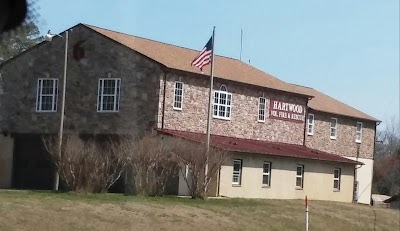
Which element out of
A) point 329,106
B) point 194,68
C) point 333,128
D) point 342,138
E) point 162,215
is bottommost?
point 162,215

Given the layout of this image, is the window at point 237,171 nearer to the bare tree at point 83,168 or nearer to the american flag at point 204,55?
the american flag at point 204,55

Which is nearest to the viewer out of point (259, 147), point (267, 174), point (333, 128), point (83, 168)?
point (83, 168)

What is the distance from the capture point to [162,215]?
25094 mm

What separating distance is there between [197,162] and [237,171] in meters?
6.95

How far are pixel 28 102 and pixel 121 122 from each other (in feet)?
22.0

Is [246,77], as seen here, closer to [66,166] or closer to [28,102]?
[28,102]

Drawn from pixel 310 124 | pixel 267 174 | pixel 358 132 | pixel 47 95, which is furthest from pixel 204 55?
pixel 358 132

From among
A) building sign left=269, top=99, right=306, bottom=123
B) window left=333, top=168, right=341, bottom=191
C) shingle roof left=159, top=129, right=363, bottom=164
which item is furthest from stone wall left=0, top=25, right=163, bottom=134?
window left=333, top=168, right=341, bottom=191

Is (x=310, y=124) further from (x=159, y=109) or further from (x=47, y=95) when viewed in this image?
(x=47, y=95)

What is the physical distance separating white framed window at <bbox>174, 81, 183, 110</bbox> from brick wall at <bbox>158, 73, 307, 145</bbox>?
0.68ft

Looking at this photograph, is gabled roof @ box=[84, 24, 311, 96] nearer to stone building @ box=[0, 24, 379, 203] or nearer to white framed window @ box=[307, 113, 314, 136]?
stone building @ box=[0, 24, 379, 203]

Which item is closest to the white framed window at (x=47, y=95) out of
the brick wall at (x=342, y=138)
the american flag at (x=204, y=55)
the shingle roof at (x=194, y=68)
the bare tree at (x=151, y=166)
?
the shingle roof at (x=194, y=68)

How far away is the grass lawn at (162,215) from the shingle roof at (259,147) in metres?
3.84

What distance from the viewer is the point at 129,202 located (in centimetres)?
2720
